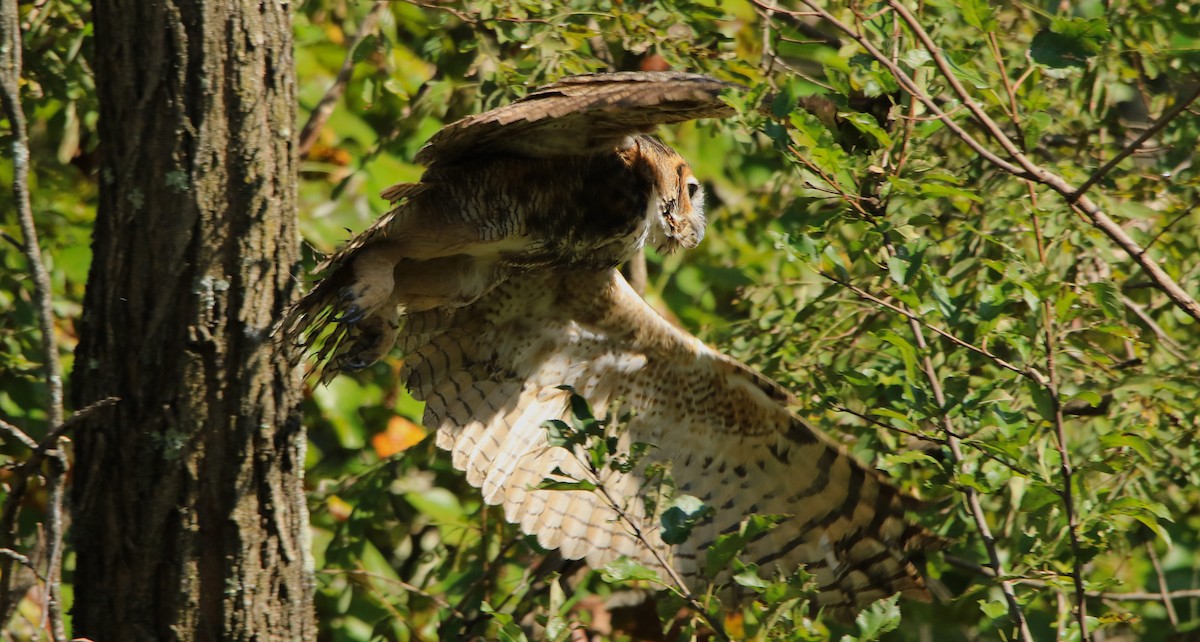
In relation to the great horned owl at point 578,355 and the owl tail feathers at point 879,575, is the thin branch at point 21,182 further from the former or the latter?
the owl tail feathers at point 879,575

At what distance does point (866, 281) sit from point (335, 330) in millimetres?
1319

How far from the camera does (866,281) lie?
3.05 m

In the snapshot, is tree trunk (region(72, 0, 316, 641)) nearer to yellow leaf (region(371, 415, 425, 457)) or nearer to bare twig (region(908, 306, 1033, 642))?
bare twig (region(908, 306, 1033, 642))

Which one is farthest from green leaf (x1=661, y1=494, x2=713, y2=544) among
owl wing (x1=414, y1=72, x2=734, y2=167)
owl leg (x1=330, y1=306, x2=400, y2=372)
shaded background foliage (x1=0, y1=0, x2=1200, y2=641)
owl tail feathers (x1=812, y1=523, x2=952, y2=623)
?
owl tail feathers (x1=812, y1=523, x2=952, y2=623)

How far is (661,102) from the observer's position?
234 cm

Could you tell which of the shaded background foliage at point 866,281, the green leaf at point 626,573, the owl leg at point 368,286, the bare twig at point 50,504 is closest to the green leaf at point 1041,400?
the shaded background foliage at point 866,281

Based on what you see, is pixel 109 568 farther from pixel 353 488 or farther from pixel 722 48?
pixel 722 48

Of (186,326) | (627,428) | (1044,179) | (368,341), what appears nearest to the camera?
(1044,179)

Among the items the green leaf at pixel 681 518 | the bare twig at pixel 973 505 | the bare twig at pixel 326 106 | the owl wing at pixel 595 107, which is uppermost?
the bare twig at pixel 326 106

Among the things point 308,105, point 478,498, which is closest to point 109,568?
point 478,498

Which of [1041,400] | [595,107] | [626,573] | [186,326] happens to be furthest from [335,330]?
[1041,400]

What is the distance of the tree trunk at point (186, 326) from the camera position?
243cm

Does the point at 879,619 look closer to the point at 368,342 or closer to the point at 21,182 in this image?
the point at 368,342

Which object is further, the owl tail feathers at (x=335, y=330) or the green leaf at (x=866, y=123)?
the owl tail feathers at (x=335, y=330)
